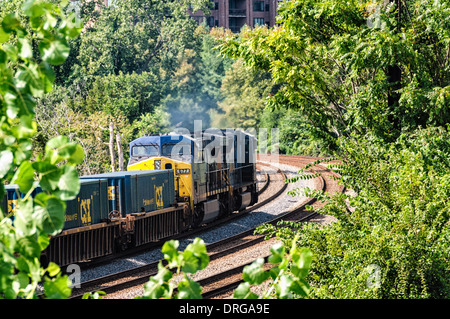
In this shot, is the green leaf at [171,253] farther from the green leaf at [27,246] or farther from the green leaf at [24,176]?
the green leaf at [24,176]

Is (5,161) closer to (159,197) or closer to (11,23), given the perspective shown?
(11,23)

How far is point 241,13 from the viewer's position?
88.2m

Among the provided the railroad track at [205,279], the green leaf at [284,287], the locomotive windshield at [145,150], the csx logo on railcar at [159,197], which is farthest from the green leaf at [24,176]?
the locomotive windshield at [145,150]

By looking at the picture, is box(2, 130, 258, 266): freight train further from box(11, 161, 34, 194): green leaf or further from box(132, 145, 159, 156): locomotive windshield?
box(11, 161, 34, 194): green leaf

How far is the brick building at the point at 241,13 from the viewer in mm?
87000

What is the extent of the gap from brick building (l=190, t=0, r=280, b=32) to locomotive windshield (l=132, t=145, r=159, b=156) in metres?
70.7

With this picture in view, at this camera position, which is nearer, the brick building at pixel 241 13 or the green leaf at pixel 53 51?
the green leaf at pixel 53 51

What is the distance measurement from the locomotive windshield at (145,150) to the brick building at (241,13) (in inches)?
2783

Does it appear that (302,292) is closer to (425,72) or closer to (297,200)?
(425,72)

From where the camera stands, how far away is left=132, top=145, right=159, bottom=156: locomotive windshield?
1941 cm

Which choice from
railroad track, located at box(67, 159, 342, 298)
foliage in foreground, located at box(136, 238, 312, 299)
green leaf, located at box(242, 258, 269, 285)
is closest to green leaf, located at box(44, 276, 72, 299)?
foliage in foreground, located at box(136, 238, 312, 299)

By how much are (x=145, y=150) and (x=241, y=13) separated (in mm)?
72844

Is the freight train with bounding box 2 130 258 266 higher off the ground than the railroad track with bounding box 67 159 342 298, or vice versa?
the freight train with bounding box 2 130 258 266

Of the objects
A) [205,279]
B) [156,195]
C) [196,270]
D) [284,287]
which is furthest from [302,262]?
[156,195]
